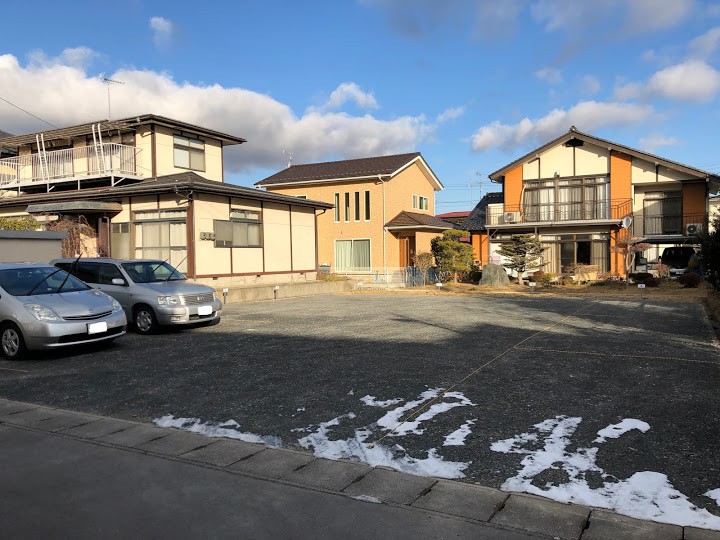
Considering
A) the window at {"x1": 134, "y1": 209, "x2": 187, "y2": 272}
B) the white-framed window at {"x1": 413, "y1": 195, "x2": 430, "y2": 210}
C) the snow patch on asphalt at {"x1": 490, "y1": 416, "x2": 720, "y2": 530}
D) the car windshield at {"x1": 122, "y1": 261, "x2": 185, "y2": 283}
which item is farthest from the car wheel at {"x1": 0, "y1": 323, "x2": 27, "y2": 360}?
the white-framed window at {"x1": 413, "y1": 195, "x2": 430, "y2": 210}

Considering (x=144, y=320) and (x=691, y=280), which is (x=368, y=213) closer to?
(x=691, y=280)

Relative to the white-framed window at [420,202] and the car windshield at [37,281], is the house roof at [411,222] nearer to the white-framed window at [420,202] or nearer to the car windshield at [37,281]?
the white-framed window at [420,202]

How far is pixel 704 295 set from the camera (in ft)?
59.9

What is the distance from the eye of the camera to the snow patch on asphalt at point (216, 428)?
462cm

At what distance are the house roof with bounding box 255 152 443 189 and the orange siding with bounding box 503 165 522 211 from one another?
19.6 feet

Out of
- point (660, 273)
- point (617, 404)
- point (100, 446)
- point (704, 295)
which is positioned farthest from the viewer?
point (660, 273)

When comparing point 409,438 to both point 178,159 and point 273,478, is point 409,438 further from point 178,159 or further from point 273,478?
point 178,159

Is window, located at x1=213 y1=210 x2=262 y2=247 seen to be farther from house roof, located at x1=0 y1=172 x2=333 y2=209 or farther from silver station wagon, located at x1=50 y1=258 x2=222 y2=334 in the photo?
silver station wagon, located at x1=50 y1=258 x2=222 y2=334

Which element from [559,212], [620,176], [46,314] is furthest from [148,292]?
[620,176]

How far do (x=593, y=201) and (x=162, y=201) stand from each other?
71.0ft

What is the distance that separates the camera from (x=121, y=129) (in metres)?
21.5

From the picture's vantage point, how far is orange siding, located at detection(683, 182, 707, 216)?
1048 inches

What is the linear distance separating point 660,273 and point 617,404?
21.8 meters

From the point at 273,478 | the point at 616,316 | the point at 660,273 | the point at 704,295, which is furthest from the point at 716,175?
the point at 273,478
